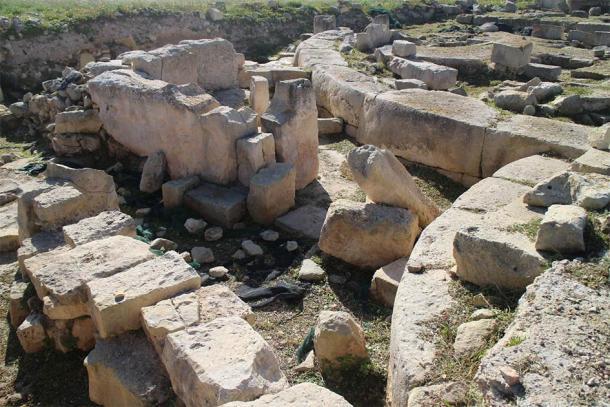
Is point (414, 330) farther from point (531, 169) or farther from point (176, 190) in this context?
point (176, 190)

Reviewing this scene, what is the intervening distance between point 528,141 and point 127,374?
548cm

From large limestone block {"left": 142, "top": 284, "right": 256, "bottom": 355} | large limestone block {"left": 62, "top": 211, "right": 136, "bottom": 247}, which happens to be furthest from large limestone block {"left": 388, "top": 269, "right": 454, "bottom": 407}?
large limestone block {"left": 62, "top": 211, "right": 136, "bottom": 247}

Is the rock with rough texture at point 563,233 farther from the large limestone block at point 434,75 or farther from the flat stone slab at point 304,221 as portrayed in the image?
the large limestone block at point 434,75

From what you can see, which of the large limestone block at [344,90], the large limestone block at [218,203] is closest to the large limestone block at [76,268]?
the large limestone block at [218,203]

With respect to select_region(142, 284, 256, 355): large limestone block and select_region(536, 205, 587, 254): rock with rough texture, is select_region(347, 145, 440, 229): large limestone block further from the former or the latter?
select_region(142, 284, 256, 355): large limestone block

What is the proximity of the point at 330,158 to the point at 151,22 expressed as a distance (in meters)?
9.70

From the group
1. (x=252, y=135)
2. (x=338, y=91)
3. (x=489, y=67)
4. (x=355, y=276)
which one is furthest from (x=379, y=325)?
(x=489, y=67)

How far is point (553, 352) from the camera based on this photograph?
2.90m

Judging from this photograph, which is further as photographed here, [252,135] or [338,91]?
[338,91]

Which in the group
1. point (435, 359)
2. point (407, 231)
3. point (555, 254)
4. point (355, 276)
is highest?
point (555, 254)

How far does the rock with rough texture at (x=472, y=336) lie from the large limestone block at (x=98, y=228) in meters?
3.33

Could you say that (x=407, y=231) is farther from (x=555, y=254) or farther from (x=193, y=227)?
(x=193, y=227)

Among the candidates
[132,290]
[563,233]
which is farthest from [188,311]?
[563,233]

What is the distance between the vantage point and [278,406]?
308cm
